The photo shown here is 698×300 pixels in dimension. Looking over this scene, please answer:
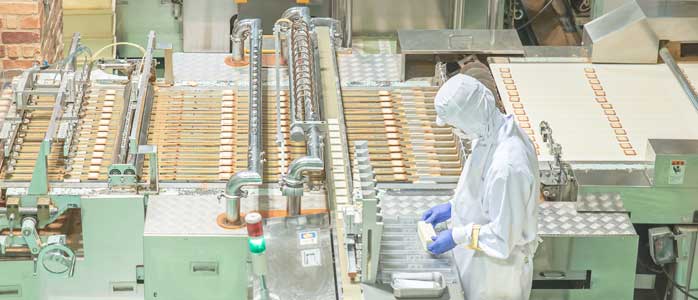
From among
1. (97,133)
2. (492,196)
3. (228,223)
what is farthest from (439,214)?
(97,133)

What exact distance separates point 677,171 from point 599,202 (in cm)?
41

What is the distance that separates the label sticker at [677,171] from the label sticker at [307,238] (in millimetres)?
1747

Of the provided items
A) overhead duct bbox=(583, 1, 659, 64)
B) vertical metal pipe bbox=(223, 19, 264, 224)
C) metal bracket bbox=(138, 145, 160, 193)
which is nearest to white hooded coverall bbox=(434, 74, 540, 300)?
vertical metal pipe bbox=(223, 19, 264, 224)

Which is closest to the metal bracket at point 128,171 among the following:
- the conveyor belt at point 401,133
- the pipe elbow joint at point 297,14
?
the conveyor belt at point 401,133

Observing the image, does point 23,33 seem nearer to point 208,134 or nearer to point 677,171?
point 208,134

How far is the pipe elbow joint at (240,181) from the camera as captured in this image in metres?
5.12

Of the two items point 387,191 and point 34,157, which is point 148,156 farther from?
point 387,191

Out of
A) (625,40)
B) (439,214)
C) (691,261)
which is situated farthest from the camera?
(625,40)

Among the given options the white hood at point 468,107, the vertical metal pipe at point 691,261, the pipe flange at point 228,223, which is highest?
the white hood at point 468,107

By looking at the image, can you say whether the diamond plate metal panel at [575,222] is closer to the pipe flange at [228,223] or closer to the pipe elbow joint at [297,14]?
the pipe flange at [228,223]

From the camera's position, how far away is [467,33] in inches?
262

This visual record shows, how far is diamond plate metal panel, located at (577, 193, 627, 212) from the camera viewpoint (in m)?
5.39

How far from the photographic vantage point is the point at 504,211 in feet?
14.7

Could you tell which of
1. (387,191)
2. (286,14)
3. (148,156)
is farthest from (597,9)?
(148,156)
